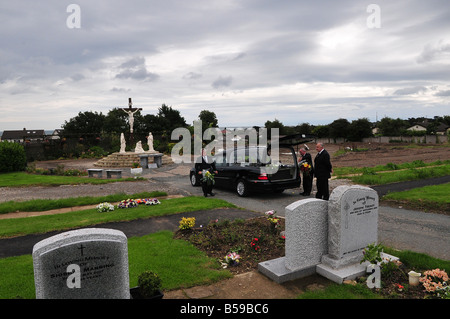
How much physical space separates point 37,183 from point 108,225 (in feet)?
31.3

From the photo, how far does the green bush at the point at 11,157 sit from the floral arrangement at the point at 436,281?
22.3 meters

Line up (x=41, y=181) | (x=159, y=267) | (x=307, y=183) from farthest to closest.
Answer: (x=41, y=181) → (x=307, y=183) → (x=159, y=267)

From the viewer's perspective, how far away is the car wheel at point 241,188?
1162 cm

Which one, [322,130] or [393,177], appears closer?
[393,177]

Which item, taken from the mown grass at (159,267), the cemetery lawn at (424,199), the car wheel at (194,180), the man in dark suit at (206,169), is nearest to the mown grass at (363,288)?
the mown grass at (159,267)

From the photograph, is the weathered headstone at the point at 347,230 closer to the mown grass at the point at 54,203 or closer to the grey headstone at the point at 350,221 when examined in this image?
the grey headstone at the point at 350,221

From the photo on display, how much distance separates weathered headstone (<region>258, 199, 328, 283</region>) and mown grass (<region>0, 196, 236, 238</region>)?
4.63 meters

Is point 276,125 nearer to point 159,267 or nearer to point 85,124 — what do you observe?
point 85,124

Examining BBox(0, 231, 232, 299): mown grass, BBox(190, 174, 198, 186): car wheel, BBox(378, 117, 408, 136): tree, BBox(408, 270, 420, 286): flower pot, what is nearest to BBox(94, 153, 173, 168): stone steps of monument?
BBox(190, 174, 198, 186): car wheel

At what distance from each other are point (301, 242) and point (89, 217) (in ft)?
20.5

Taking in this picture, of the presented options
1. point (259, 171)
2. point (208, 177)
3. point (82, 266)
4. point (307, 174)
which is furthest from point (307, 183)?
point (82, 266)

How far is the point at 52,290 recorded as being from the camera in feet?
11.0

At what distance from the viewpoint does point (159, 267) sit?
16.9 ft

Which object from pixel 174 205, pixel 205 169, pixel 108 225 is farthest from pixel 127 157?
pixel 108 225
